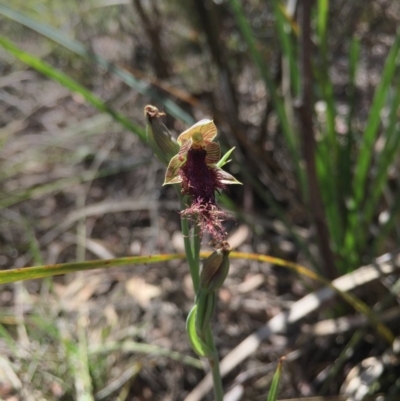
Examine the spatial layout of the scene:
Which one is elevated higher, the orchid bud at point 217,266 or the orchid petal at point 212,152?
the orchid petal at point 212,152

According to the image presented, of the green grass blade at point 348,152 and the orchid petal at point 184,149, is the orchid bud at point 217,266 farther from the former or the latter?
the green grass blade at point 348,152

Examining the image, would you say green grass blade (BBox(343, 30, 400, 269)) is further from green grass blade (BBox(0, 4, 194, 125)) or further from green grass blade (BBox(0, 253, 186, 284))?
green grass blade (BBox(0, 253, 186, 284))

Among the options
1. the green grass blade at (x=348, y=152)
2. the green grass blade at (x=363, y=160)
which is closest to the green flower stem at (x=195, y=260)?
the green grass blade at (x=363, y=160)

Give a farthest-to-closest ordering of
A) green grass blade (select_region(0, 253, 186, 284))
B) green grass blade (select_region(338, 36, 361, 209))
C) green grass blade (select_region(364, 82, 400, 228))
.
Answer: green grass blade (select_region(338, 36, 361, 209)) → green grass blade (select_region(364, 82, 400, 228)) → green grass blade (select_region(0, 253, 186, 284))

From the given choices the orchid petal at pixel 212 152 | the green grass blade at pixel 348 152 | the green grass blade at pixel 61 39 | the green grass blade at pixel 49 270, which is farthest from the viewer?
the green grass blade at pixel 348 152

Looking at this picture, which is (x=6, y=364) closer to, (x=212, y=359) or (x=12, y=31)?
(x=212, y=359)

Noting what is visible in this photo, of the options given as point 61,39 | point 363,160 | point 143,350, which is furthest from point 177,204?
point 61,39

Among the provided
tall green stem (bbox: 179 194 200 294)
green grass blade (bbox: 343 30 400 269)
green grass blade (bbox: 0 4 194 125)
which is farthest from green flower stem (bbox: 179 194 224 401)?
green grass blade (bbox: 343 30 400 269)
